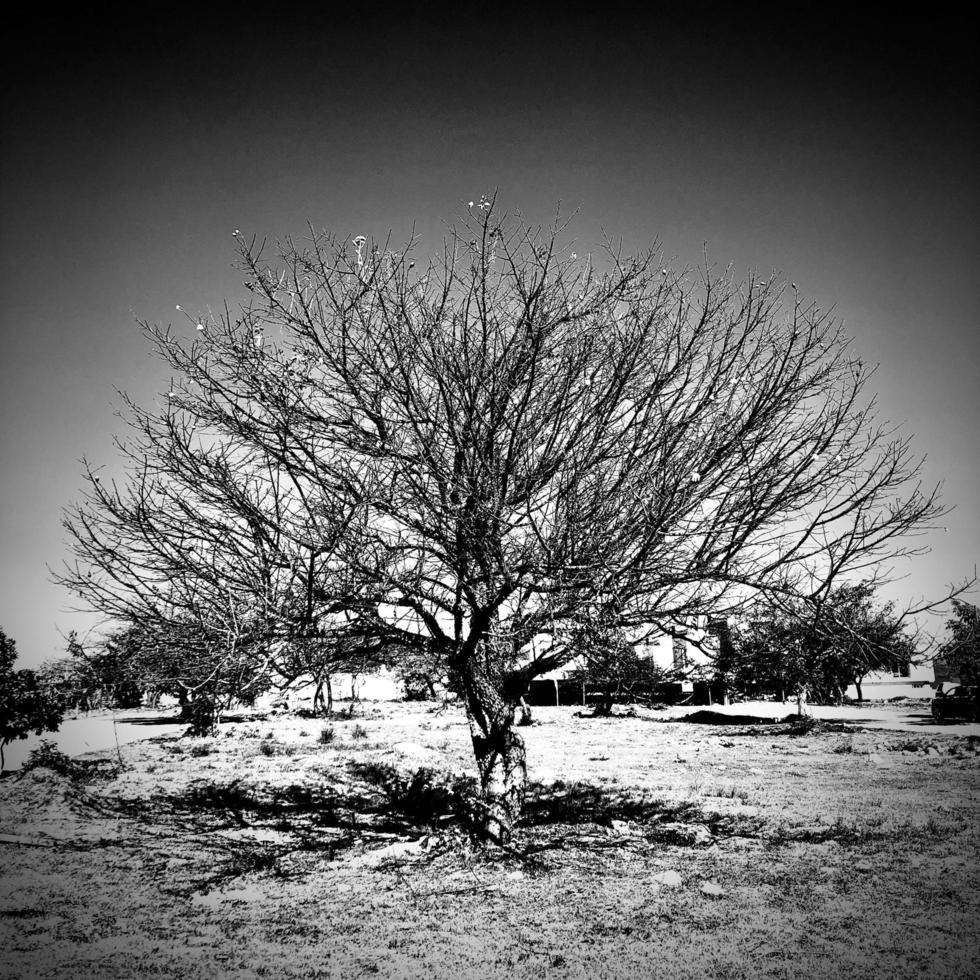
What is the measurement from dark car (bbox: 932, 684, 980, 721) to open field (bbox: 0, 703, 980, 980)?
8104mm

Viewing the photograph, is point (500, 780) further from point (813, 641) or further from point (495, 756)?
point (813, 641)

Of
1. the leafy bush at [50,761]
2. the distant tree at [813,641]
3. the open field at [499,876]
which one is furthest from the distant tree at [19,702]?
the distant tree at [813,641]

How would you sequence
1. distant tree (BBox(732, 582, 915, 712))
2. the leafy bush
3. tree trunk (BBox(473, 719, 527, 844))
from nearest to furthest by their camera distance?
distant tree (BBox(732, 582, 915, 712))
tree trunk (BBox(473, 719, 527, 844))
the leafy bush

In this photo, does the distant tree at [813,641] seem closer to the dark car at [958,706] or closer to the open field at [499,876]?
the open field at [499,876]

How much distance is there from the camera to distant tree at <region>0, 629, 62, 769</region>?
10.4 m

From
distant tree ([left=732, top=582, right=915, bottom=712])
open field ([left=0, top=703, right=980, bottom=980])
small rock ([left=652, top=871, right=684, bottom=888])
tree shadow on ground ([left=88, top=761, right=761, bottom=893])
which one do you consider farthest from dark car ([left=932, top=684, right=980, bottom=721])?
small rock ([left=652, top=871, right=684, bottom=888])

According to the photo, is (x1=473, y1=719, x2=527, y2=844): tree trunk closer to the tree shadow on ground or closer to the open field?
the tree shadow on ground

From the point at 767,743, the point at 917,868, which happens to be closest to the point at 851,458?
the point at 917,868

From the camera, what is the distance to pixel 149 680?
5168 millimetres

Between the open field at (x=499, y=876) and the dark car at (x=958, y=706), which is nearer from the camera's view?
the open field at (x=499, y=876)

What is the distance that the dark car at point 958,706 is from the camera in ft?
59.7

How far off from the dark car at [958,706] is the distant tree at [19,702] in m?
22.4

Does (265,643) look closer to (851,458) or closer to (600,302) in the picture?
(600,302)

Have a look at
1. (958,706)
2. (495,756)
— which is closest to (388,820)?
(495,756)
